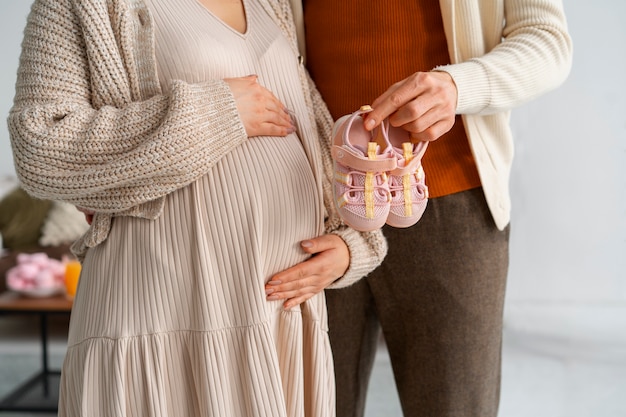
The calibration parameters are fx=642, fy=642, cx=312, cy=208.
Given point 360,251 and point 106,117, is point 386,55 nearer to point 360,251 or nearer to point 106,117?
point 360,251

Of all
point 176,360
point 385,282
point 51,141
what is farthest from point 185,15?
point 385,282

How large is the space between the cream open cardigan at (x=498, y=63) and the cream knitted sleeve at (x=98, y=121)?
423mm

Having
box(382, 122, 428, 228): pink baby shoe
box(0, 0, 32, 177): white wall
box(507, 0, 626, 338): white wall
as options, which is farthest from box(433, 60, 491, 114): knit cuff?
box(0, 0, 32, 177): white wall

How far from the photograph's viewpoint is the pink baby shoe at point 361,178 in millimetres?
914

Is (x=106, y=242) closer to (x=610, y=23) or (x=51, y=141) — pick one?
(x=51, y=141)

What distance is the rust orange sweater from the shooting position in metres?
1.27

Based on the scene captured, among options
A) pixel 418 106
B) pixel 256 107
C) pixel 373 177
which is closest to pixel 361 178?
pixel 373 177

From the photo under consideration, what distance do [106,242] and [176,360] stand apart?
23 cm

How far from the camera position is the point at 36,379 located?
288cm

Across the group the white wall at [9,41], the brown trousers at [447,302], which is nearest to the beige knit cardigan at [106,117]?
the brown trousers at [447,302]

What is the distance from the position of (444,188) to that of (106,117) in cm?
67

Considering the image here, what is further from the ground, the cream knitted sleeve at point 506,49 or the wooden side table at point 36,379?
the cream knitted sleeve at point 506,49

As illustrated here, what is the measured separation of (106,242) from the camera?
1.06 meters

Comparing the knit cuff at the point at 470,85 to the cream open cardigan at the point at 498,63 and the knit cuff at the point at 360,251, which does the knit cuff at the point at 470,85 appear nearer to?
the cream open cardigan at the point at 498,63
